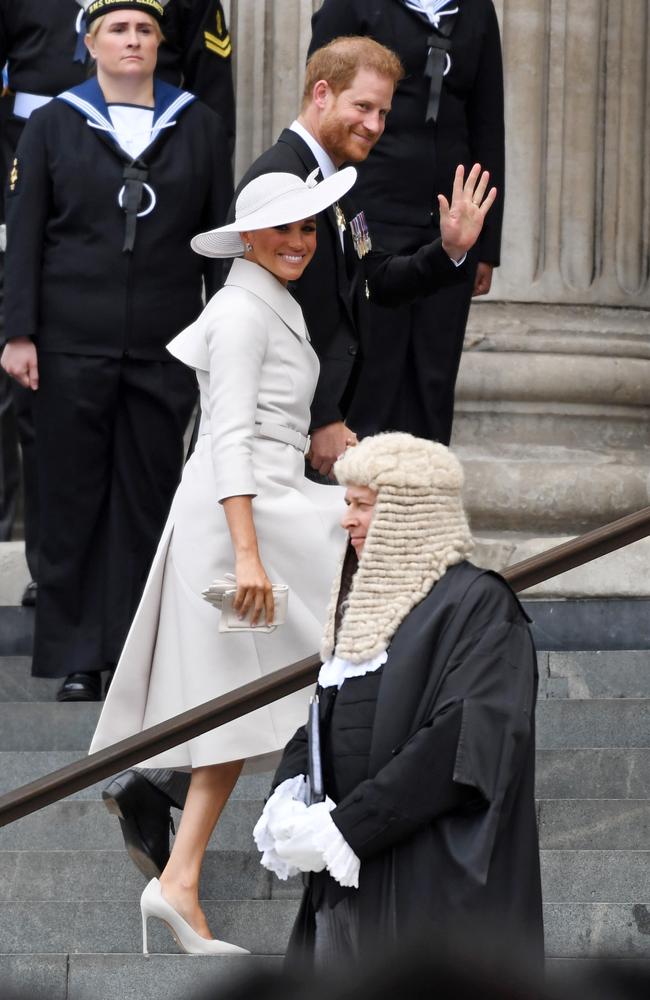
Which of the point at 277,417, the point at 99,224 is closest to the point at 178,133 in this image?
the point at 99,224

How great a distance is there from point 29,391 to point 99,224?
70 cm

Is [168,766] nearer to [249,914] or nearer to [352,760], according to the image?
[249,914]

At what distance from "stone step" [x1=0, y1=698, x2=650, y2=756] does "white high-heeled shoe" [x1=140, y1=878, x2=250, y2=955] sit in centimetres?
159

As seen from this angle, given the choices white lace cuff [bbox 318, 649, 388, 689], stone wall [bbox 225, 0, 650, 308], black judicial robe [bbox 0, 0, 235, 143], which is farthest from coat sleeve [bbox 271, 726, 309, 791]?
stone wall [bbox 225, 0, 650, 308]

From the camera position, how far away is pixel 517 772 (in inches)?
111

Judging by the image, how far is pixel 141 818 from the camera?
13.5 ft

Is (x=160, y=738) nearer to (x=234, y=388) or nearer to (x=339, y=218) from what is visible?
(x=234, y=388)

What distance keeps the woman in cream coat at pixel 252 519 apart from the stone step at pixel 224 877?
34 cm

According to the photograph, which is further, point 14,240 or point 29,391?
point 29,391

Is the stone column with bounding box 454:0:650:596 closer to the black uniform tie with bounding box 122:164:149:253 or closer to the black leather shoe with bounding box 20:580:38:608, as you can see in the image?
the black leather shoe with bounding box 20:580:38:608

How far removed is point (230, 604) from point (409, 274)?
1.27m

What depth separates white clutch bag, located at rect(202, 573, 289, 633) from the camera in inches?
153

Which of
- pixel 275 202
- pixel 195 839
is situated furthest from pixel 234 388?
pixel 195 839

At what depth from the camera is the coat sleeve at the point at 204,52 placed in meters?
6.33
